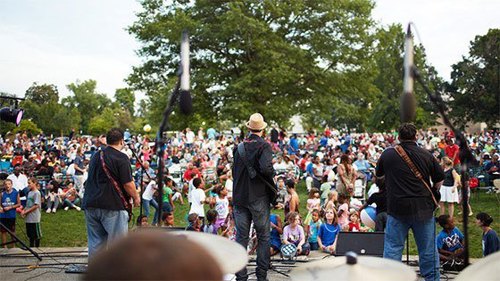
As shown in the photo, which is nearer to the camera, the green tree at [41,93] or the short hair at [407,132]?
the short hair at [407,132]

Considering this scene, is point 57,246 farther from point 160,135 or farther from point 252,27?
point 252,27

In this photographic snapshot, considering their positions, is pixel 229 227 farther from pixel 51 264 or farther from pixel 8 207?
pixel 8 207

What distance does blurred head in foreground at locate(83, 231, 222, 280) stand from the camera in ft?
3.42

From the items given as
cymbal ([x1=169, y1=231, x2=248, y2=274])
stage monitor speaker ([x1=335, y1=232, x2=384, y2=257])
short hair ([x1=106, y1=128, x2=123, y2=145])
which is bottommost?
stage monitor speaker ([x1=335, y1=232, x2=384, y2=257])

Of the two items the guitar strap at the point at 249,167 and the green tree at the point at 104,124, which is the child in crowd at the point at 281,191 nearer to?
the guitar strap at the point at 249,167

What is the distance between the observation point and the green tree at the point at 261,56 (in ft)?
99.5

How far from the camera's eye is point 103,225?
6551mm

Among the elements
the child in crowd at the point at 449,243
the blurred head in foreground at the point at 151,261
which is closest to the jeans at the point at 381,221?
the child in crowd at the point at 449,243

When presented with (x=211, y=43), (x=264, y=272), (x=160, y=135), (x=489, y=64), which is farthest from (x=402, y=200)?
(x=489, y=64)

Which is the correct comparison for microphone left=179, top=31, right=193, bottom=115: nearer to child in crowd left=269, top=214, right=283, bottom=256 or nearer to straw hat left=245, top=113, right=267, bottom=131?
straw hat left=245, top=113, right=267, bottom=131

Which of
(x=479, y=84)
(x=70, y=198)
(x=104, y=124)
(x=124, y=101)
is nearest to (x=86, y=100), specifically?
(x=124, y=101)

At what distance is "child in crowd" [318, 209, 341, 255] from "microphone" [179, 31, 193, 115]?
20.3 ft

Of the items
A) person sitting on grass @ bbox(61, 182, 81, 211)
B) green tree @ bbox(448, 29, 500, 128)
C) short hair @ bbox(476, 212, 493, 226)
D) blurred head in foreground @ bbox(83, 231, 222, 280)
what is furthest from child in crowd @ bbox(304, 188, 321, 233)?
green tree @ bbox(448, 29, 500, 128)

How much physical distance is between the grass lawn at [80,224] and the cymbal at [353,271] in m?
7.22
